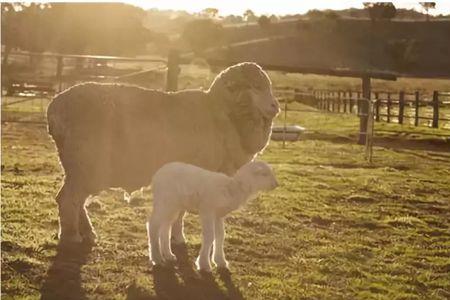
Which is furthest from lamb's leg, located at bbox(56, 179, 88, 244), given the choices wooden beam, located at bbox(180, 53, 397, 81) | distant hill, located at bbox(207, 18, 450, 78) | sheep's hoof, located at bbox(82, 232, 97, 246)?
distant hill, located at bbox(207, 18, 450, 78)

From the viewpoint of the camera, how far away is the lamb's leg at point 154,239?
18.9ft

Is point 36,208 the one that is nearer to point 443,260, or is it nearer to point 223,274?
point 223,274

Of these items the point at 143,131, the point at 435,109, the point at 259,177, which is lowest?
the point at 435,109

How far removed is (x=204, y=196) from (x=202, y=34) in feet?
156

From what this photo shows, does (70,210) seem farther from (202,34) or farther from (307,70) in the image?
(202,34)

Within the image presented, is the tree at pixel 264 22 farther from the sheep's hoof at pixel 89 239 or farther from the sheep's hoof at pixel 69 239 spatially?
the sheep's hoof at pixel 69 239

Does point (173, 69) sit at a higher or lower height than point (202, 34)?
lower

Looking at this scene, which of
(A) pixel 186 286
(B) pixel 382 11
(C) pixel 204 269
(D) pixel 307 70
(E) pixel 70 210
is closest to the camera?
(A) pixel 186 286

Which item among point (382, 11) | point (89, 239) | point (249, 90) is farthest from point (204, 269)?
point (382, 11)

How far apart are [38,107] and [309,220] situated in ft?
68.1

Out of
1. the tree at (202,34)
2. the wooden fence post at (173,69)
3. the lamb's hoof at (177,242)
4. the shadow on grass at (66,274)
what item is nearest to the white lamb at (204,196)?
the shadow on grass at (66,274)

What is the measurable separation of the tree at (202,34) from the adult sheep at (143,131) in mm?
41798

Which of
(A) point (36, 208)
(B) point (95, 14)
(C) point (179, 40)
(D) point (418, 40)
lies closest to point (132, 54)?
(B) point (95, 14)

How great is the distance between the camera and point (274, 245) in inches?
273
